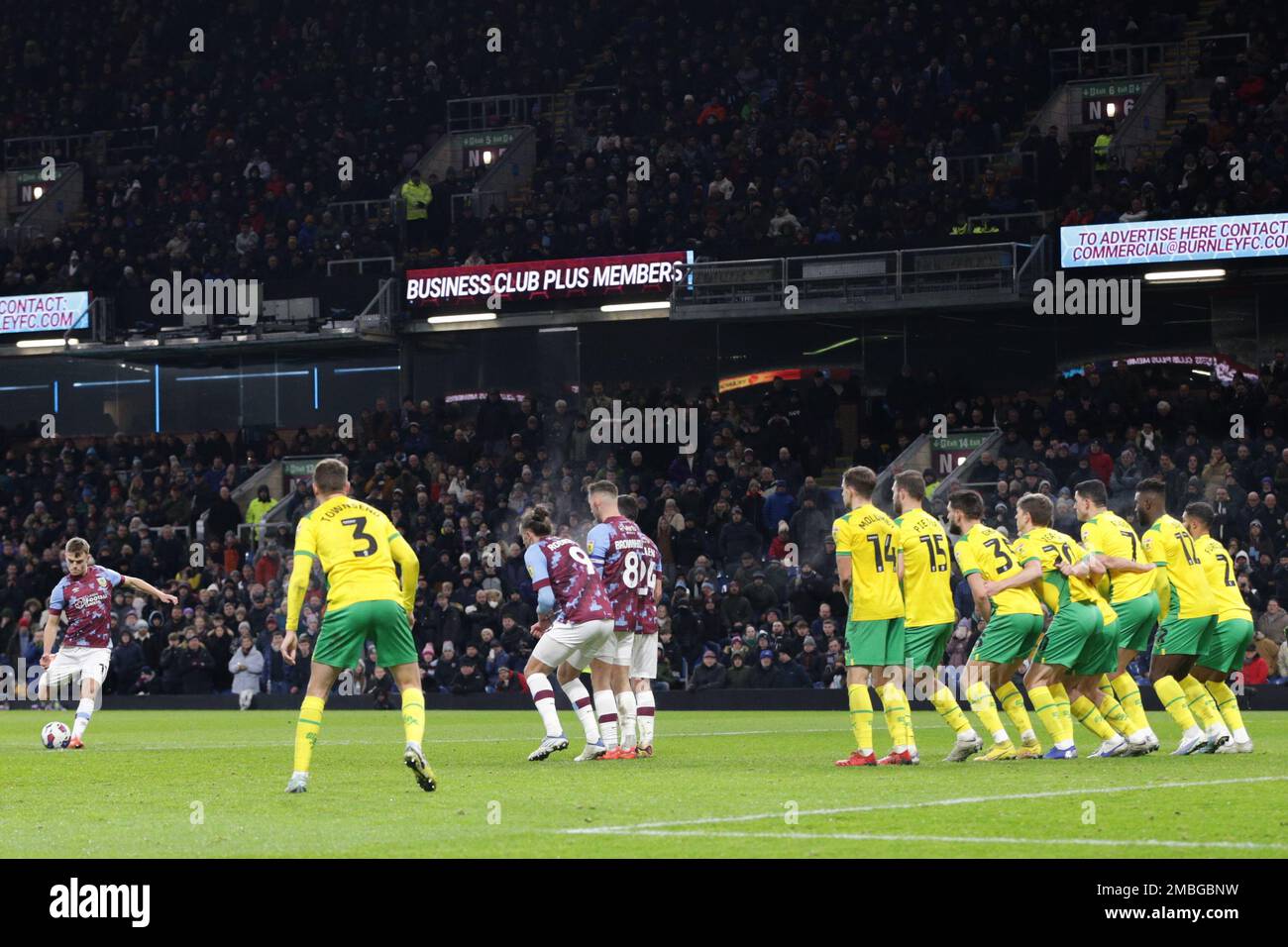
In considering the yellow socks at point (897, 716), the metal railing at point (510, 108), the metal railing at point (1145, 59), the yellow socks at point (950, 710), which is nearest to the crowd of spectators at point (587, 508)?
the metal railing at point (1145, 59)

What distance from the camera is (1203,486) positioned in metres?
29.0

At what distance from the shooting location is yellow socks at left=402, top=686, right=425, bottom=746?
1227 centimetres

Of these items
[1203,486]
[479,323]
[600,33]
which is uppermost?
[600,33]

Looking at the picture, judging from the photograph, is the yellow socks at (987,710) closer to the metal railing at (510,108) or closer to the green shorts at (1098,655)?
the green shorts at (1098,655)

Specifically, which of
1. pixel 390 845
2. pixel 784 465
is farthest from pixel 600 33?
pixel 390 845

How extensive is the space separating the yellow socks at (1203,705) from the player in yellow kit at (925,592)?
220 cm

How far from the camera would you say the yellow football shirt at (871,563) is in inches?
573

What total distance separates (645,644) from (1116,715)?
4336 mm

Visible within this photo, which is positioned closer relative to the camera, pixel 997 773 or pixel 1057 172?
pixel 997 773

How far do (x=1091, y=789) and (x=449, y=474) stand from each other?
86.6 feet

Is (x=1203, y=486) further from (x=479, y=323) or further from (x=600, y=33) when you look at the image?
(x=600, y=33)

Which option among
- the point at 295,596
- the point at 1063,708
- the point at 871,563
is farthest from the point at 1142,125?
the point at 295,596

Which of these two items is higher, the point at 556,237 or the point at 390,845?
the point at 556,237
